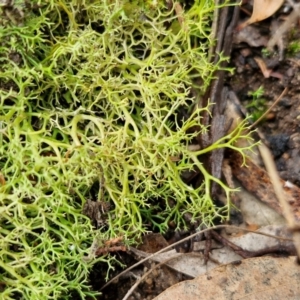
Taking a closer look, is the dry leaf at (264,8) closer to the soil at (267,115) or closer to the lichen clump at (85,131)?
the soil at (267,115)

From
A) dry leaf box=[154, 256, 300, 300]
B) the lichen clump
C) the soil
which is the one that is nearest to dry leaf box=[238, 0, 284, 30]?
the soil

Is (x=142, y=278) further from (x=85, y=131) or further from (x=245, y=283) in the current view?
(x=85, y=131)

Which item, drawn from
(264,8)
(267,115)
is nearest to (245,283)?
(267,115)

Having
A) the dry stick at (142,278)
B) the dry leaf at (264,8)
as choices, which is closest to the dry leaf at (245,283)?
the dry stick at (142,278)

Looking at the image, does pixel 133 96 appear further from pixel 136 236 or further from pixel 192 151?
pixel 136 236

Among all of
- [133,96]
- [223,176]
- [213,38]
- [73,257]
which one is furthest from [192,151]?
[73,257]

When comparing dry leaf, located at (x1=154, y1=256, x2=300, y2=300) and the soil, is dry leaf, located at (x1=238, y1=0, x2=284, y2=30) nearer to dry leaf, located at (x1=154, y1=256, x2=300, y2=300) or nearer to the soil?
the soil
